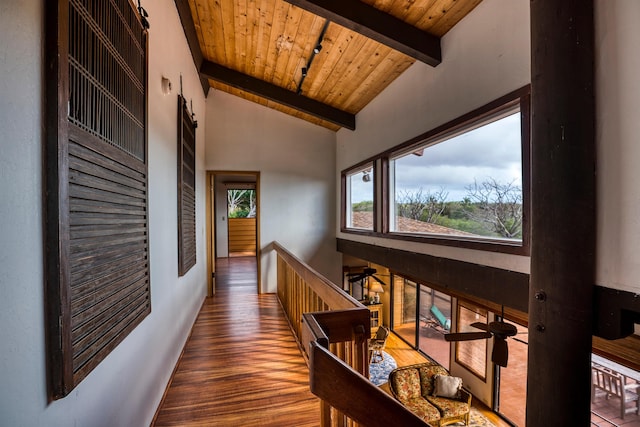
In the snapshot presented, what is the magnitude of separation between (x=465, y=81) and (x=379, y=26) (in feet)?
3.27

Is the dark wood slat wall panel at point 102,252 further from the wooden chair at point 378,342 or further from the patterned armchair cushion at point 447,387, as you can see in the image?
the wooden chair at point 378,342

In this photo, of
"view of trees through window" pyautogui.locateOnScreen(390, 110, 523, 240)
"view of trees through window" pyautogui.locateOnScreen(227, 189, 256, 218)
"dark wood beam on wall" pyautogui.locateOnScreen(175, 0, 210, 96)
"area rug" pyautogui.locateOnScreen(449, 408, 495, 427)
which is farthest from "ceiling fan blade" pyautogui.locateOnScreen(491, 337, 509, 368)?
"view of trees through window" pyautogui.locateOnScreen(227, 189, 256, 218)

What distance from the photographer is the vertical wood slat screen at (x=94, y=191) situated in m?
1.03

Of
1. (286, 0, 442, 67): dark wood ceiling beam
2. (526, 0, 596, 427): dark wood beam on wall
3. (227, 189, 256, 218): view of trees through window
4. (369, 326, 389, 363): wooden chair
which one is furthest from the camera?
(227, 189, 256, 218): view of trees through window

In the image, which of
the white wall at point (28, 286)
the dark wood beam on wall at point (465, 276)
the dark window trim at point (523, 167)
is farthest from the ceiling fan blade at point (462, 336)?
the white wall at point (28, 286)

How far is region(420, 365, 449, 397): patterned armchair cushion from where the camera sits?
→ 5410 mm

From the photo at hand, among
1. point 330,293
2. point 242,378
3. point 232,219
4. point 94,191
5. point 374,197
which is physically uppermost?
point 374,197

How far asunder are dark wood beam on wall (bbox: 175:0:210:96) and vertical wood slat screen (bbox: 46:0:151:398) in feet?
5.68

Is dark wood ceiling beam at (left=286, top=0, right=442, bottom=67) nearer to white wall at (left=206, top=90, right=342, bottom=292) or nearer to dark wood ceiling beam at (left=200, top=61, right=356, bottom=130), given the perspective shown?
dark wood ceiling beam at (left=200, top=61, right=356, bottom=130)

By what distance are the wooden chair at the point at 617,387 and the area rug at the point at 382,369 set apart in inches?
131

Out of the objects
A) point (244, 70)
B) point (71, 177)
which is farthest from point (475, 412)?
point (244, 70)

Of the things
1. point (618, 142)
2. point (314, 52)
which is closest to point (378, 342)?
point (314, 52)

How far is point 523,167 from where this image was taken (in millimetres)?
2275

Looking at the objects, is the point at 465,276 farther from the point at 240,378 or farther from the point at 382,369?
the point at 382,369
